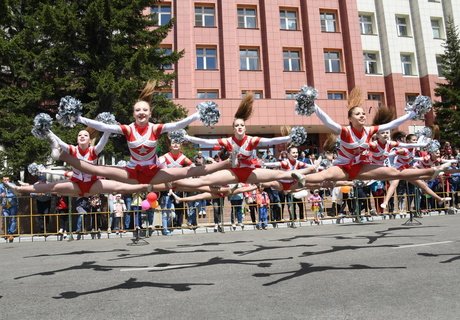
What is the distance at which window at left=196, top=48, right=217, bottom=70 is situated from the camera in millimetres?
28516

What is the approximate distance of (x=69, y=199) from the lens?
1250 cm

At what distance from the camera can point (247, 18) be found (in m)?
29.8

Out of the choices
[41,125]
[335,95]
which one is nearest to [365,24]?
[335,95]

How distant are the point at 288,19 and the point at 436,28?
1286 centimetres

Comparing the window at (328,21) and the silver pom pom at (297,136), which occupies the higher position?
the window at (328,21)

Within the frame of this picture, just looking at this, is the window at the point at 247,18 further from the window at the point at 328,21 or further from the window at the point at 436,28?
the window at the point at 436,28

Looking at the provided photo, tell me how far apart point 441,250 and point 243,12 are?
25561 mm

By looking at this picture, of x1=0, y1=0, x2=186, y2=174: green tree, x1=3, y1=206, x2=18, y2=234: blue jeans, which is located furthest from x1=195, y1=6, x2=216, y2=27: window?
x1=3, y1=206, x2=18, y2=234: blue jeans

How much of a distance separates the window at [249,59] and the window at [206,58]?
190 centimetres

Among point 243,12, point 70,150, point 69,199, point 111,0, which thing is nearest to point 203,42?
point 243,12

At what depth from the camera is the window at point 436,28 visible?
33.8m

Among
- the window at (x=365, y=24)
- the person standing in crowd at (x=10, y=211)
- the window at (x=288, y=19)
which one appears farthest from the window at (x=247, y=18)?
the person standing in crowd at (x=10, y=211)

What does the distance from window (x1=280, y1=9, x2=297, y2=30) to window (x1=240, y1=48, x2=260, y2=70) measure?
9.51 ft

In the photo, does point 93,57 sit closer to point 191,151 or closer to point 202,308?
point 191,151
